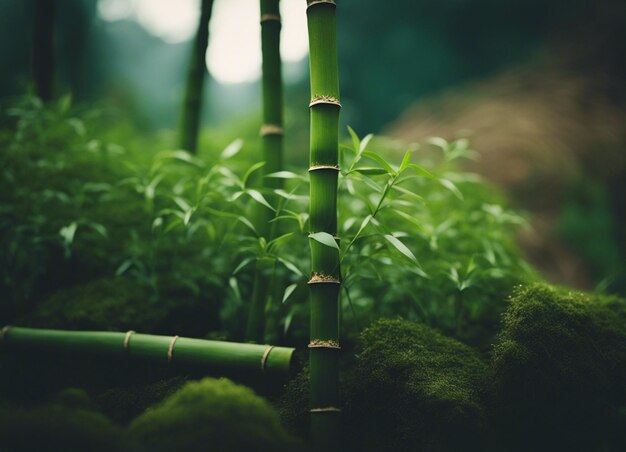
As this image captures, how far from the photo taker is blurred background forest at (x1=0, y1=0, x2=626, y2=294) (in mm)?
3643

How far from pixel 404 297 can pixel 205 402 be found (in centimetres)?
100

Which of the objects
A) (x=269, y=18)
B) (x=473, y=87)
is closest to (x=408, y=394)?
(x=269, y=18)

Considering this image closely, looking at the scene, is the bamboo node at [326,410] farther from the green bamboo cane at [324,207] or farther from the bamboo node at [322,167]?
the bamboo node at [322,167]

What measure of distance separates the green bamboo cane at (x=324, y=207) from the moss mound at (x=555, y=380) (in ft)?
1.57

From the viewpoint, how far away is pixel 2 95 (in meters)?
3.38

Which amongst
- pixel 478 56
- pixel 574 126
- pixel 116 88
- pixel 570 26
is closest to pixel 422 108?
pixel 478 56

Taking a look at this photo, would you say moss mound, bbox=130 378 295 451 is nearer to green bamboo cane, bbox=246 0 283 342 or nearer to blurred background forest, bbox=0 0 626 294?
green bamboo cane, bbox=246 0 283 342

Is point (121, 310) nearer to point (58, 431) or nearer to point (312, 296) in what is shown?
point (58, 431)

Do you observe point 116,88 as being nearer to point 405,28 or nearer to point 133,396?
point 405,28

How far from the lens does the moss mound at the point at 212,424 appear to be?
3.09 ft

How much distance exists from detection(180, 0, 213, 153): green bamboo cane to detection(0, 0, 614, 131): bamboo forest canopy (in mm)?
2423

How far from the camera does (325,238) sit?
1.15 metres

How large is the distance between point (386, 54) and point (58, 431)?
17.3 feet

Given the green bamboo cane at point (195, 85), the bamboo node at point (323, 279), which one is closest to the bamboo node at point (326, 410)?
the bamboo node at point (323, 279)
